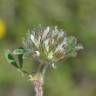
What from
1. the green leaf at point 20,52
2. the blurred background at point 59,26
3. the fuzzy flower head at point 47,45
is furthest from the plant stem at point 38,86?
the blurred background at point 59,26

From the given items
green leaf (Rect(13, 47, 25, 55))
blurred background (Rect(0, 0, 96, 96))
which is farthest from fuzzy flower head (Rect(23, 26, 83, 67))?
Result: blurred background (Rect(0, 0, 96, 96))

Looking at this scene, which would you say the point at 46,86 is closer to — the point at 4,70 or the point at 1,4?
the point at 4,70

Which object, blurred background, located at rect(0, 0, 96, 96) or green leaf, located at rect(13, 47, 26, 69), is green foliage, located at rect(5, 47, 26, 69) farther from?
blurred background, located at rect(0, 0, 96, 96)

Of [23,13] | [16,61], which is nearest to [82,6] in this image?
[23,13]

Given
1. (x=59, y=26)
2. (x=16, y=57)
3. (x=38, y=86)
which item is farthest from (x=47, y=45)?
(x=59, y=26)

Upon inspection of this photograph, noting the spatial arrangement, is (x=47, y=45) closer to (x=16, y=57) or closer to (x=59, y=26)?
(x=16, y=57)

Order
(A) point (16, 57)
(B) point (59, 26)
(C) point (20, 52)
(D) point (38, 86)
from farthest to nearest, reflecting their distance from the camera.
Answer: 1. (B) point (59, 26)
2. (A) point (16, 57)
3. (C) point (20, 52)
4. (D) point (38, 86)

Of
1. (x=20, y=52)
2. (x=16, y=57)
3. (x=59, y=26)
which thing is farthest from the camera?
(x=59, y=26)

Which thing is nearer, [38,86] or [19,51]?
[38,86]
